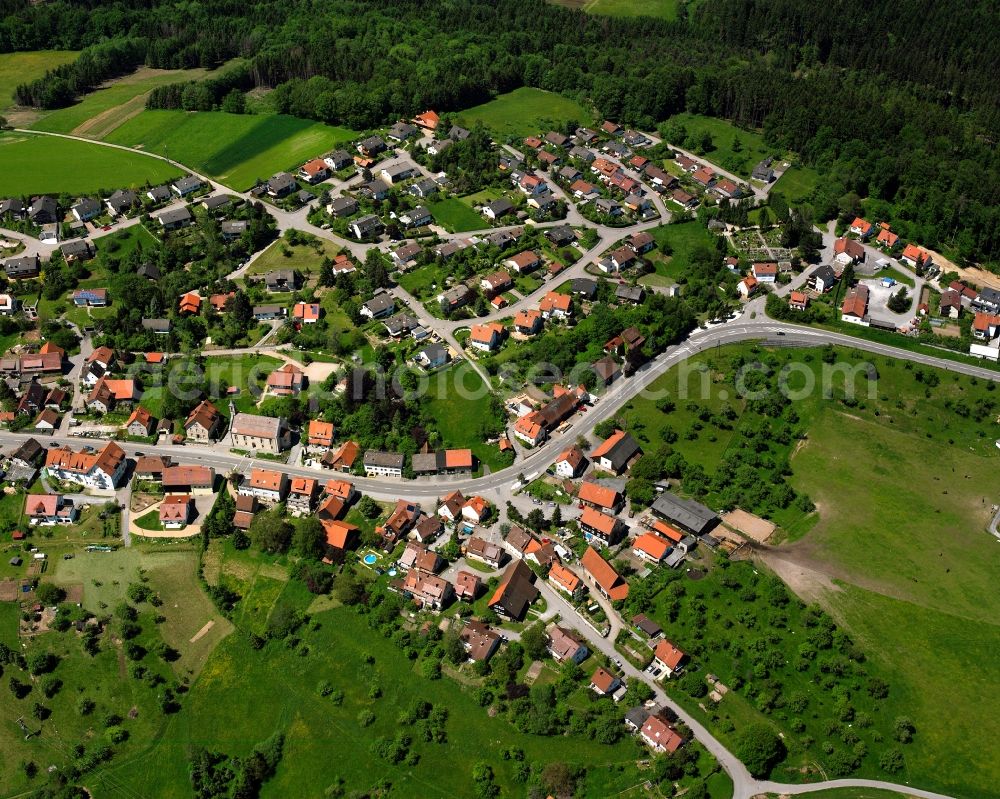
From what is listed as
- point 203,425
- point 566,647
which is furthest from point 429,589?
point 203,425

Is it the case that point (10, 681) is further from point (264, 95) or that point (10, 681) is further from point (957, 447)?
point (264, 95)

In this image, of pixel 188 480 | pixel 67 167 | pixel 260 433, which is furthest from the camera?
pixel 67 167

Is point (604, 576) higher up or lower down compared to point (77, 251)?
lower down

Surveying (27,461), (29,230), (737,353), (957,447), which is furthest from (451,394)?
(29,230)

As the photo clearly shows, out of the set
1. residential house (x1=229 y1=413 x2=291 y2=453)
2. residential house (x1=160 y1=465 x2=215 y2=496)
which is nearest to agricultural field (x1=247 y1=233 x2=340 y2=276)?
residential house (x1=229 y1=413 x2=291 y2=453)

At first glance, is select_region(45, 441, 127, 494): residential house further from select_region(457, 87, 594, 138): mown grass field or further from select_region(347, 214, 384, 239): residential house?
select_region(457, 87, 594, 138): mown grass field

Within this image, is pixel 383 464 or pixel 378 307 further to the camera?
pixel 378 307

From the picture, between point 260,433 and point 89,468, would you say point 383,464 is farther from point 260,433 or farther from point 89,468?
point 89,468
